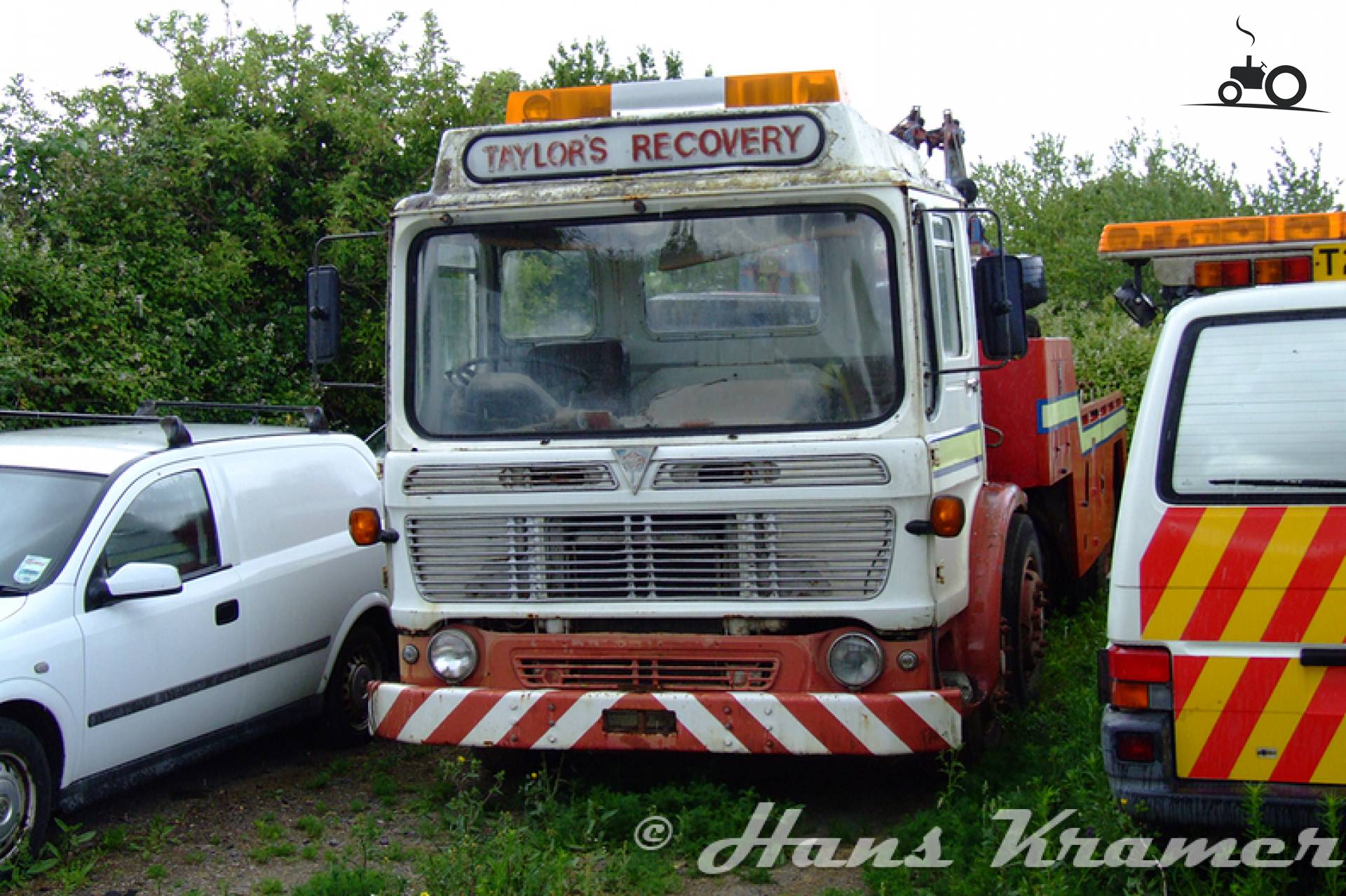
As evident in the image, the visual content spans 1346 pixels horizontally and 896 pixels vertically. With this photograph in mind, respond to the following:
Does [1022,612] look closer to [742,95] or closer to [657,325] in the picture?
[657,325]

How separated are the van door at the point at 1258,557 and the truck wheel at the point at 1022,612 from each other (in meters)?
2.22

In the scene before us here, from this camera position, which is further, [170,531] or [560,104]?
[560,104]

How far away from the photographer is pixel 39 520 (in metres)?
6.00

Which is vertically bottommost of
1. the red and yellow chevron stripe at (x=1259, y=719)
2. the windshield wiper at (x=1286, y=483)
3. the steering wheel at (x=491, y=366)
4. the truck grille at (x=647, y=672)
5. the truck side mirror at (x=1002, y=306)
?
the truck grille at (x=647, y=672)

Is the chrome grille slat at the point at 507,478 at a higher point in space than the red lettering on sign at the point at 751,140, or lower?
lower

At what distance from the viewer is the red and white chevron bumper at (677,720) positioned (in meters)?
5.48

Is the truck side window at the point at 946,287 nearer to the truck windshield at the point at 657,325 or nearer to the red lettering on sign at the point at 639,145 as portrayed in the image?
the truck windshield at the point at 657,325

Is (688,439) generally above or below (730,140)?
below

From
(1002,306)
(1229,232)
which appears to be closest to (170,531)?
(1002,306)

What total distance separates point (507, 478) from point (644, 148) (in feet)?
4.80

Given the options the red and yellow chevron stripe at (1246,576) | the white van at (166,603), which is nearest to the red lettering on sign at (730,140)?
the red and yellow chevron stripe at (1246,576)

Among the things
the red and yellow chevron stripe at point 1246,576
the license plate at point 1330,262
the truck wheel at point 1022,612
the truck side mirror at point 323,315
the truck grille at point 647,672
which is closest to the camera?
the red and yellow chevron stripe at point 1246,576

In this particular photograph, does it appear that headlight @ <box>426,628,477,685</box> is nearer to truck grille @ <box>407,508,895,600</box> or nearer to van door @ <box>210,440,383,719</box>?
truck grille @ <box>407,508,895,600</box>

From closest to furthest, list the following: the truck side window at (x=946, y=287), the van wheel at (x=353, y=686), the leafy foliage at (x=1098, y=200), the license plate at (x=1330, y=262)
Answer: the license plate at (x=1330, y=262) < the truck side window at (x=946, y=287) < the van wheel at (x=353, y=686) < the leafy foliage at (x=1098, y=200)
